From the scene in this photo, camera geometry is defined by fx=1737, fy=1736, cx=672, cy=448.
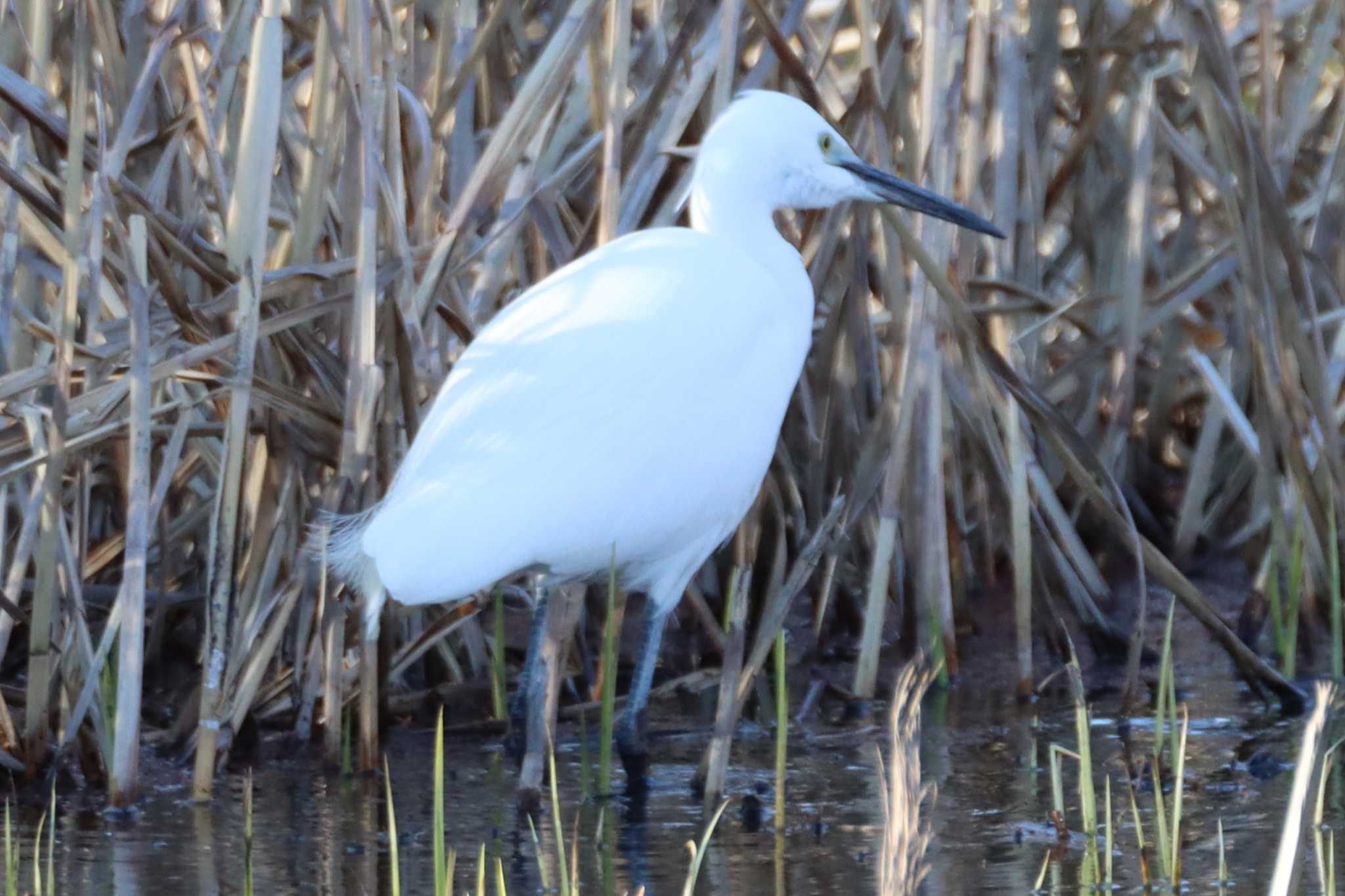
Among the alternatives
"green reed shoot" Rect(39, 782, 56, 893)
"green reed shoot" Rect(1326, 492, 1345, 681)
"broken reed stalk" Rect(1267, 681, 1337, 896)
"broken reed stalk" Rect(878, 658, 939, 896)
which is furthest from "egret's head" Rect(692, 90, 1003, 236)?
"broken reed stalk" Rect(1267, 681, 1337, 896)

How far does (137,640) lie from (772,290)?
1128 millimetres

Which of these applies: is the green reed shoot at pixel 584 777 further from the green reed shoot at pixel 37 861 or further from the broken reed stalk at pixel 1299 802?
the broken reed stalk at pixel 1299 802

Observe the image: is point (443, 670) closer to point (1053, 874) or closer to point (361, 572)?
point (361, 572)

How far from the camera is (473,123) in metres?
3.35

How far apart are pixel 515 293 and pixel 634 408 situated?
3.14 feet

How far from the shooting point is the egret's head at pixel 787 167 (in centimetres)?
284

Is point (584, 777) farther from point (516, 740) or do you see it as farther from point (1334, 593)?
point (1334, 593)

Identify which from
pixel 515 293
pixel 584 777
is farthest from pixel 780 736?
pixel 515 293

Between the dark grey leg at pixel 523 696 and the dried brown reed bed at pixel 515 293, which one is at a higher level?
the dried brown reed bed at pixel 515 293

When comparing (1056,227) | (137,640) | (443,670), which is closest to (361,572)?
(137,640)

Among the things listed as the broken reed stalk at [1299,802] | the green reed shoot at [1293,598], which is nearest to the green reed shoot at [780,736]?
the broken reed stalk at [1299,802]

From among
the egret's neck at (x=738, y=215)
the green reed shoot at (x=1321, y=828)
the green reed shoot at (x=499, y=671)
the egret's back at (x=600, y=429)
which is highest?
the egret's neck at (x=738, y=215)

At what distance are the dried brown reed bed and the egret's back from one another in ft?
0.56

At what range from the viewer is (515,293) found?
3.48 m
